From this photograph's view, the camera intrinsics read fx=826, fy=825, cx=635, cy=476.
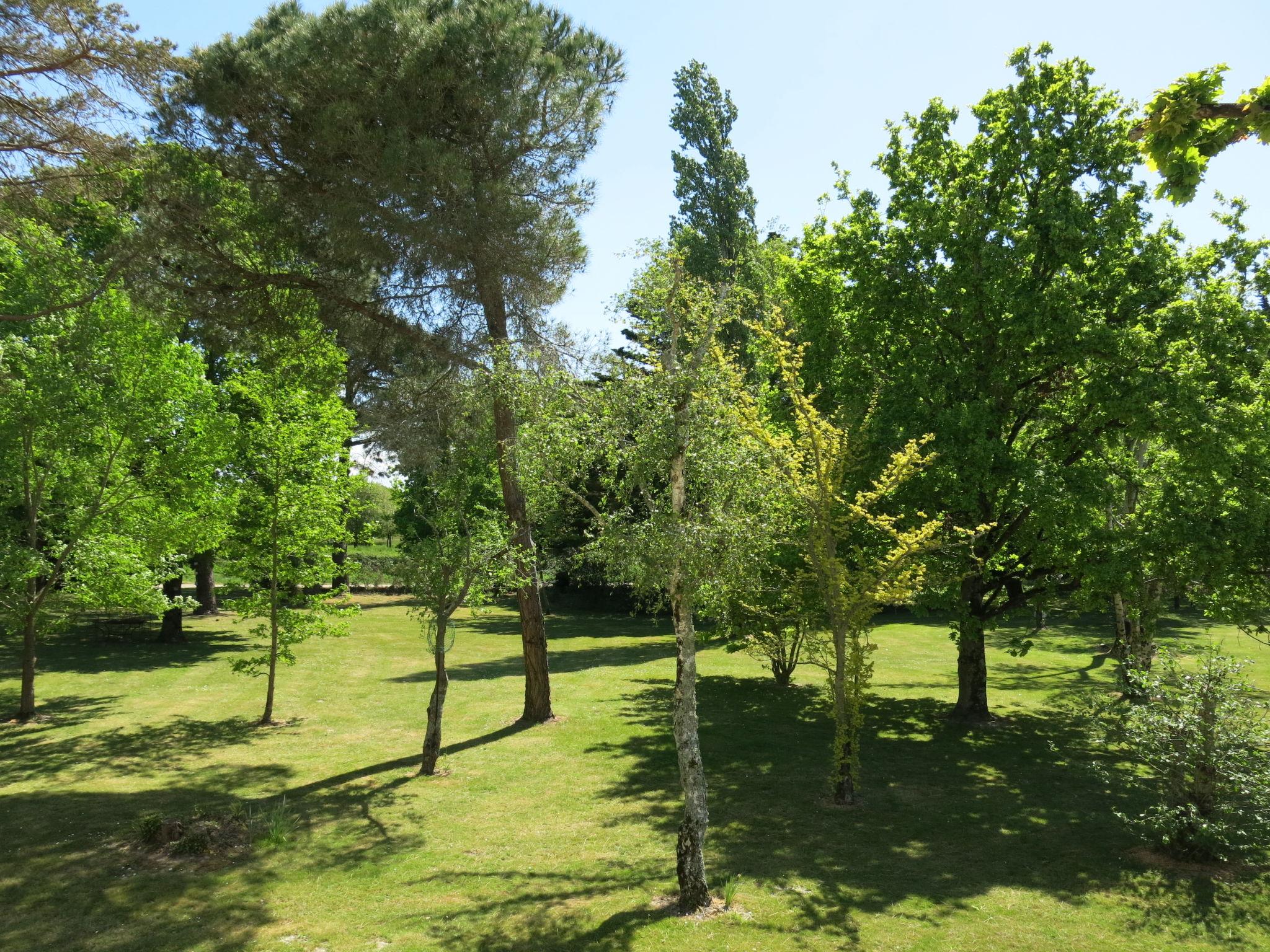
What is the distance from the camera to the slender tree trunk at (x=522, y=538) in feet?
56.0

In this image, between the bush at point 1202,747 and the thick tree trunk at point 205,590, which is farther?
the thick tree trunk at point 205,590

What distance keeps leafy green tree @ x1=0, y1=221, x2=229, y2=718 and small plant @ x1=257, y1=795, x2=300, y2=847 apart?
904cm

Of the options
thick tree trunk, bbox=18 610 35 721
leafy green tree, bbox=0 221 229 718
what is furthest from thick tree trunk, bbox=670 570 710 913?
thick tree trunk, bbox=18 610 35 721

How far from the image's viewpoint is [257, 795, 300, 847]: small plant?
1200 cm

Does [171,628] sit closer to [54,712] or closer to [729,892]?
[54,712]

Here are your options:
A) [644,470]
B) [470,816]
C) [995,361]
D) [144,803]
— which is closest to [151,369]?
[144,803]

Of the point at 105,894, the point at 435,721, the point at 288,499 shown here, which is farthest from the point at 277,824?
the point at 288,499

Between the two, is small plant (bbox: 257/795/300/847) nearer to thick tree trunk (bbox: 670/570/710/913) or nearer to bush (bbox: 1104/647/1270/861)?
thick tree trunk (bbox: 670/570/710/913)

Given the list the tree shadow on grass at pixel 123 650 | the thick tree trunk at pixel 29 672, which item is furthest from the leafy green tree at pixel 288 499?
the tree shadow on grass at pixel 123 650

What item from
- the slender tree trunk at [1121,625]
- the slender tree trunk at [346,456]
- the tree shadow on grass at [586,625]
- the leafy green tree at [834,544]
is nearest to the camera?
A: the leafy green tree at [834,544]

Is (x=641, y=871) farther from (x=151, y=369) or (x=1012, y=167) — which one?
(x=151, y=369)

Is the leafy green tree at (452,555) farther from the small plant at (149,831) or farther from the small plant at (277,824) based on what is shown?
the small plant at (149,831)

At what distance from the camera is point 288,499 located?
19.9 metres

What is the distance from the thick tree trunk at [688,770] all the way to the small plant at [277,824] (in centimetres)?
610
